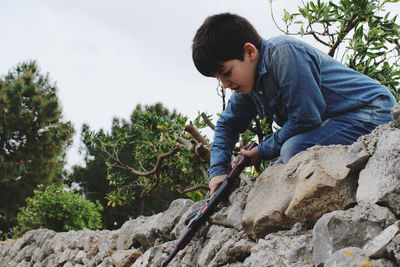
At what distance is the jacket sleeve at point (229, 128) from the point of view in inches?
96.7

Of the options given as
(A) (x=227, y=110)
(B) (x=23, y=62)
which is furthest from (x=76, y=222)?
(B) (x=23, y=62)

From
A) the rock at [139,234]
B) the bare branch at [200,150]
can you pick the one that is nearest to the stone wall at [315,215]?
the rock at [139,234]

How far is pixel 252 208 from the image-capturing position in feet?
6.13

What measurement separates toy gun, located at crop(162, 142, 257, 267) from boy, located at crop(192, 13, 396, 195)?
0.28ft

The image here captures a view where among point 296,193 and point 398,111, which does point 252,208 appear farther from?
point 398,111

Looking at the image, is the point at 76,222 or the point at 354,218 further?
the point at 76,222

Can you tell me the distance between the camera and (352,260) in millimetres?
1093

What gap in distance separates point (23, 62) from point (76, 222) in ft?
38.5

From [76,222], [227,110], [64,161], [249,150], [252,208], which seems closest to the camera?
[252,208]

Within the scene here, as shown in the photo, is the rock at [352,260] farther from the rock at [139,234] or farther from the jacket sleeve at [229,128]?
the rock at [139,234]

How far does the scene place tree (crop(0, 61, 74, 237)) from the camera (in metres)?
14.3

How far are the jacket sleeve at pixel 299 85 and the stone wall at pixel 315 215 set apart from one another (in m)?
0.19

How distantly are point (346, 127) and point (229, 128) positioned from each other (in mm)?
935

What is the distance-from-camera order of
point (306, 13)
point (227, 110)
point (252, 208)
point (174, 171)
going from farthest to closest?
1. point (174, 171)
2. point (306, 13)
3. point (227, 110)
4. point (252, 208)
